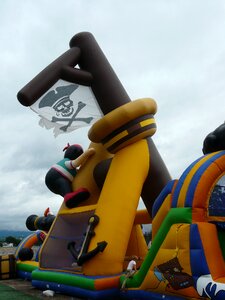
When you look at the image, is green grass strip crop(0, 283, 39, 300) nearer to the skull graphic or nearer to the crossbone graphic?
the crossbone graphic

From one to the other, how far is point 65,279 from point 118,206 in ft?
4.45

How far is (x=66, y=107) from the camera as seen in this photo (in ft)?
22.9

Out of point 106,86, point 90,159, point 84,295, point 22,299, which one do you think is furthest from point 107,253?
point 106,86

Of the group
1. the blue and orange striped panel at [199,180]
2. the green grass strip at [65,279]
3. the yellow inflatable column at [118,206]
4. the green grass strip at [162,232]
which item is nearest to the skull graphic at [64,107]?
the yellow inflatable column at [118,206]

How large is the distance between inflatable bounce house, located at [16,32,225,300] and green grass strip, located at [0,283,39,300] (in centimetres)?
39

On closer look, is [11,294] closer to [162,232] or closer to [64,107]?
[162,232]

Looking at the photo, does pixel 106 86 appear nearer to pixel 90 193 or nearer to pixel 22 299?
pixel 90 193

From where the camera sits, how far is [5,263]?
8453 millimetres

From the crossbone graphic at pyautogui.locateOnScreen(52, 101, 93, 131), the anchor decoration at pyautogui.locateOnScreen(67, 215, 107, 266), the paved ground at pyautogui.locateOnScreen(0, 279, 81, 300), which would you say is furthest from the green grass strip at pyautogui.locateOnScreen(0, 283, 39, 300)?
the crossbone graphic at pyautogui.locateOnScreen(52, 101, 93, 131)

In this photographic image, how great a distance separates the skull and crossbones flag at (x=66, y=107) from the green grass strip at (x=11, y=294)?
8.78 feet

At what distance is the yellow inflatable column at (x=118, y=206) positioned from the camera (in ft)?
18.3

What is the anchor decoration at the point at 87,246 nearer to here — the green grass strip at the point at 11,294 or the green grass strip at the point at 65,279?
the green grass strip at the point at 65,279

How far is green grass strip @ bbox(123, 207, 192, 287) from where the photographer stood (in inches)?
170

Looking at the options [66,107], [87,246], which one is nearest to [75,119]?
[66,107]
